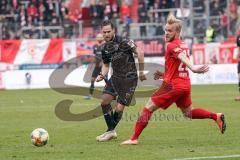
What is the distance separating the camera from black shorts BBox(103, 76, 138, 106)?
42.1 ft

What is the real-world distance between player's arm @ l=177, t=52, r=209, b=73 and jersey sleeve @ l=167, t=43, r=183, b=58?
6 centimetres

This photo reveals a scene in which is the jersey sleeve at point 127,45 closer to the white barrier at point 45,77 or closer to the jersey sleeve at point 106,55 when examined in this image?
the jersey sleeve at point 106,55

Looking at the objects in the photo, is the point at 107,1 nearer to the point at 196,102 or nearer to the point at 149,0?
the point at 149,0

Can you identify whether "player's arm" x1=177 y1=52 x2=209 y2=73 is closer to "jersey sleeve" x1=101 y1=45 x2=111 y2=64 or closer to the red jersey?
the red jersey

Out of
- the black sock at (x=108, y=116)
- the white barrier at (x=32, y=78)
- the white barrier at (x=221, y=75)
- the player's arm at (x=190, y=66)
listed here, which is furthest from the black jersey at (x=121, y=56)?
the white barrier at (x=221, y=75)

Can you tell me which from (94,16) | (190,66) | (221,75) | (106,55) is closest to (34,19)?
(94,16)

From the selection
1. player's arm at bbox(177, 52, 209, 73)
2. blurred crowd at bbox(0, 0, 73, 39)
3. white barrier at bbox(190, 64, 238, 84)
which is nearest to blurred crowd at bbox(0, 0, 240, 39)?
blurred crowd at bbox(0, 0, 73, 39)

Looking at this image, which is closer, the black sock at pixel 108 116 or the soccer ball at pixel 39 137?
the soccer ball at pixel 39 137

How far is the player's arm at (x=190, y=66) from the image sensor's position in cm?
1096

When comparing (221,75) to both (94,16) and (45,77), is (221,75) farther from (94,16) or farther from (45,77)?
(94,16)

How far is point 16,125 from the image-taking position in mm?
15781

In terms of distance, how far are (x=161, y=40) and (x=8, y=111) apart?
670 inches

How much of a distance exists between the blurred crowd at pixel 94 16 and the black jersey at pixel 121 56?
879 inches

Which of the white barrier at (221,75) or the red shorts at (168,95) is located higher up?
the red shorts at (168,95)
